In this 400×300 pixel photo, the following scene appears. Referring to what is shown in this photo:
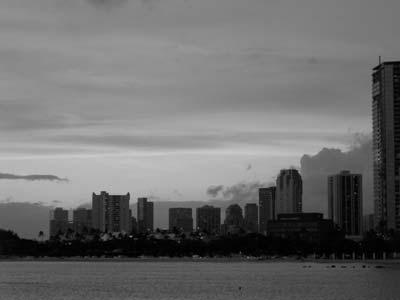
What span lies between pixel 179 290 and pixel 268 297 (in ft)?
79.5

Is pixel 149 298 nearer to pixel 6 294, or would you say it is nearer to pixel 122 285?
pixel 6 294

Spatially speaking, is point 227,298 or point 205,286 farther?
point 205,286

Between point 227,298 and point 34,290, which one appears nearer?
point 227,298

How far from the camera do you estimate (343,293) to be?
527 ft

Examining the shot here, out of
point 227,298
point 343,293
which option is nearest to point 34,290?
point 227,298

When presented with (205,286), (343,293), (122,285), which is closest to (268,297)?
(343,293)

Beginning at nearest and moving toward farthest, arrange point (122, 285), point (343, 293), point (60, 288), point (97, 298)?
point (97, 298) → point (343, 293) → point (60, 288) → point (122, 285)

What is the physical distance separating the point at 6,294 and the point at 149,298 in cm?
2473


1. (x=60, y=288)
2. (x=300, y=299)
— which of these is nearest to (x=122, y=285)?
(x=60, y=288)

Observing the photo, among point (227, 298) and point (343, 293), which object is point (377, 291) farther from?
point (227, 298)

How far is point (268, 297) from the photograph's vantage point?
490ft

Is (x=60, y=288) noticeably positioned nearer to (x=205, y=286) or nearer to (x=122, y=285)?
(x=122, y=285)

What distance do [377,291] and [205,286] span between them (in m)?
36.7

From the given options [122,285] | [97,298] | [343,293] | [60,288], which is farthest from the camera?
[122,285]
